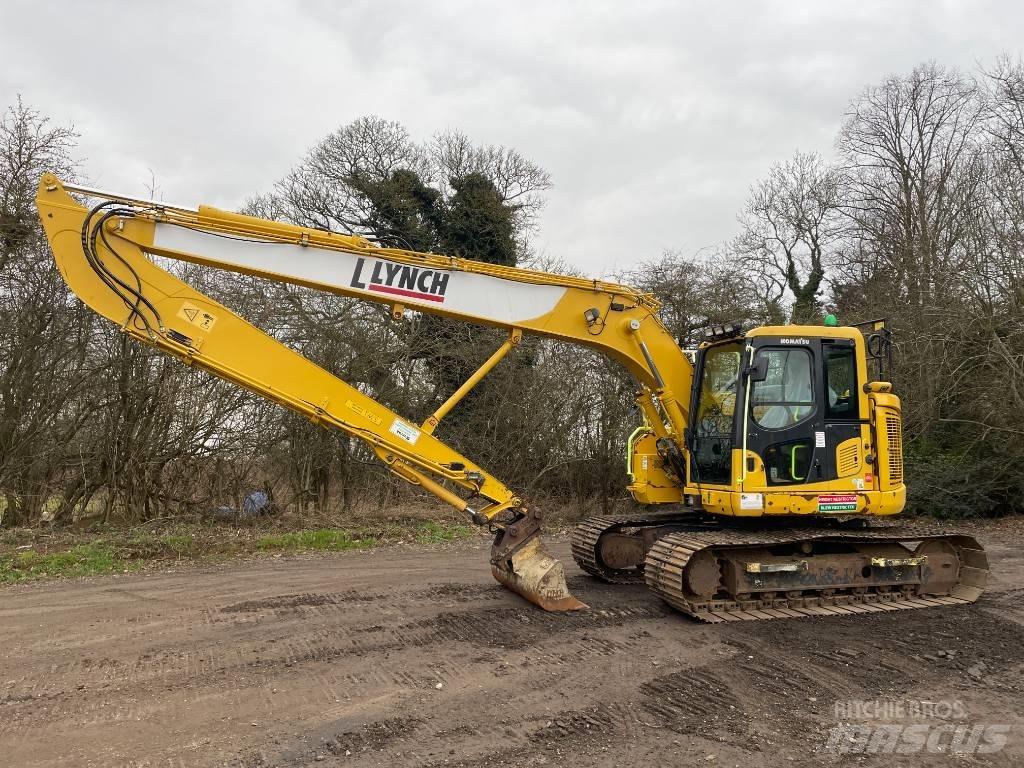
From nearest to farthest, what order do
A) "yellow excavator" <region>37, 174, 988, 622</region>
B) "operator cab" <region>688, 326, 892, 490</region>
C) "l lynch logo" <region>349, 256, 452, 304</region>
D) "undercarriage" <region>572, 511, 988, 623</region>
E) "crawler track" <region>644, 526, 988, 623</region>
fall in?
"yellow excavator" <region>37, 174, 988, 622</region> < "l lynch logo" <region>349, 256, 452, 304</region> < "crawler track" <region>644, 526, 988, 623</region> < "undercarriage" <region>572, 511, 988, 623</region> < "operator cab" <region>688, 326, 892, 490</region>

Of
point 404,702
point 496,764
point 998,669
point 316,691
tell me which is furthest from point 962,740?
point 316,691

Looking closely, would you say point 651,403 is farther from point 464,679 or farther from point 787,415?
point 464,679

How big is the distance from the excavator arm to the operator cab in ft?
3.82

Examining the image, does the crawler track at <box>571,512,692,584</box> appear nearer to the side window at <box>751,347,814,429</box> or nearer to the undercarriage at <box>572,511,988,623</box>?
the undercarriage at <box>572,511,988,623</box>

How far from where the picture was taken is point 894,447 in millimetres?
7543

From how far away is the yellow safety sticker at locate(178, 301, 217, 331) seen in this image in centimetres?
624

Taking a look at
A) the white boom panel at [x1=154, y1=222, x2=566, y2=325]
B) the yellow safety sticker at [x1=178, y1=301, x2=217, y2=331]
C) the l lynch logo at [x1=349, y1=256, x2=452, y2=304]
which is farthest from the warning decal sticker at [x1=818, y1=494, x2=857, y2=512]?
the yellow safety sticker at [x1=178, y1=301, x2=217, y2=331]

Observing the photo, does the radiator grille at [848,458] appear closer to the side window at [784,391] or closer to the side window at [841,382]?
the side window at [841,382]

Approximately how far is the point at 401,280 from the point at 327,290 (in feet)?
2.16

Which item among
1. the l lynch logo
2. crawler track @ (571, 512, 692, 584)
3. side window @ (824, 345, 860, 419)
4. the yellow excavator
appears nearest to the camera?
the yellow excavator

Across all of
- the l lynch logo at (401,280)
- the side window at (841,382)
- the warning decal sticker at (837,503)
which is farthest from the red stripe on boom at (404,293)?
the warning decal sticker at (837,503)

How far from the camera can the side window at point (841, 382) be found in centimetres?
738

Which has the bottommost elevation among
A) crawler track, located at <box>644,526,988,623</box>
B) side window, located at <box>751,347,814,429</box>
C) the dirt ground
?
the dirt ground

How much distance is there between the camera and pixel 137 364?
12500 mm
